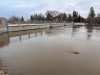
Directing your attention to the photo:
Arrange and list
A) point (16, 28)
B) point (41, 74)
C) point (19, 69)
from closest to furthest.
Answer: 1. point (41, 74)
2. point (19, 69)
3. point (16, 28)

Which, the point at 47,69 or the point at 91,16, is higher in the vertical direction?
the point at 91,16

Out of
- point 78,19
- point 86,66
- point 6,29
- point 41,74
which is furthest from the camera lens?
point 78,19

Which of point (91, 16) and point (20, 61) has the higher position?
point (91, 16)

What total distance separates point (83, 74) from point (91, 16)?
105 metres

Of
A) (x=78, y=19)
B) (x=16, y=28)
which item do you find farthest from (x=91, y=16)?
(x=16, y=28)

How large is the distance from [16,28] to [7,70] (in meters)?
22.4

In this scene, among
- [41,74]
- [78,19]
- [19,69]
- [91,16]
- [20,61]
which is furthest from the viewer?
[78,19]

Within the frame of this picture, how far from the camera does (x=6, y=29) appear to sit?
2450cm

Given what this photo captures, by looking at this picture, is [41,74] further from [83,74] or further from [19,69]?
[83,74]

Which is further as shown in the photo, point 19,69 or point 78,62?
point 78,62

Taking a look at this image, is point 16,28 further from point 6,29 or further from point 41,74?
point 41,74

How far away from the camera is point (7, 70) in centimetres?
657

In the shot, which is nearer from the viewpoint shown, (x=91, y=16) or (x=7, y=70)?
(x=7, y=70)

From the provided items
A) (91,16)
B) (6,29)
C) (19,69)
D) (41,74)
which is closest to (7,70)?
(19,69)
